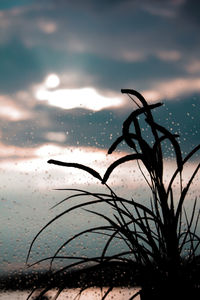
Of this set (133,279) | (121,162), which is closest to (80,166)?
(121,162)

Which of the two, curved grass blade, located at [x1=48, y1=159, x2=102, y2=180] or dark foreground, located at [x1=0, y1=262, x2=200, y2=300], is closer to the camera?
dark foreground, located at [x1=0, y1=262, x2=200, y2=300]

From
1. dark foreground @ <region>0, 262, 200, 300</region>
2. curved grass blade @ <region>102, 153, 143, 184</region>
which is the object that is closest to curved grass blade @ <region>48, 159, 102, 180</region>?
curved grass blade @ <region>102, 153, 143, 184</region>

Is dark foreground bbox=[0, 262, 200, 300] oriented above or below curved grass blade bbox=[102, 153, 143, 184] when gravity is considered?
below

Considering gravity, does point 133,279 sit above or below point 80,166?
below

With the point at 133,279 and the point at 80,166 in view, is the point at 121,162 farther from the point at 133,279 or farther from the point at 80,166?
the point at 133,279

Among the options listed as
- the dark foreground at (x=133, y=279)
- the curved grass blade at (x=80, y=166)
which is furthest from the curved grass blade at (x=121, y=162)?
the dark foreground at (x=133, y=279)

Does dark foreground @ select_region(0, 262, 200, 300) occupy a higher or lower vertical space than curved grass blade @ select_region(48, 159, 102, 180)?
lower

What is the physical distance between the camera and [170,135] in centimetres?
121

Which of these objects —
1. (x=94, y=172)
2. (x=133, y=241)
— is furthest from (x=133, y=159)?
(x=133, y=241)

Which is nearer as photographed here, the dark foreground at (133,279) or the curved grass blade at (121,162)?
the dark foreground at (133,279)

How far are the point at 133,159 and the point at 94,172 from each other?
12cm

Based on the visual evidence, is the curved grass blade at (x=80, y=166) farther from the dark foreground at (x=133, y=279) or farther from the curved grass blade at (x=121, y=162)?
the dark foreground at (x=133, y=279)

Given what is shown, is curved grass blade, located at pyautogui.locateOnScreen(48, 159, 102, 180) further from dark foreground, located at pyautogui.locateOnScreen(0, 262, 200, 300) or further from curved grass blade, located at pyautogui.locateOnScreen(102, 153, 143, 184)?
dark foreground, located at pyautogui.locateOnScreen(0, 262, 200, 300)

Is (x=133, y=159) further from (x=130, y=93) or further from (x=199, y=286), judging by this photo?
(x=199, y=286)
